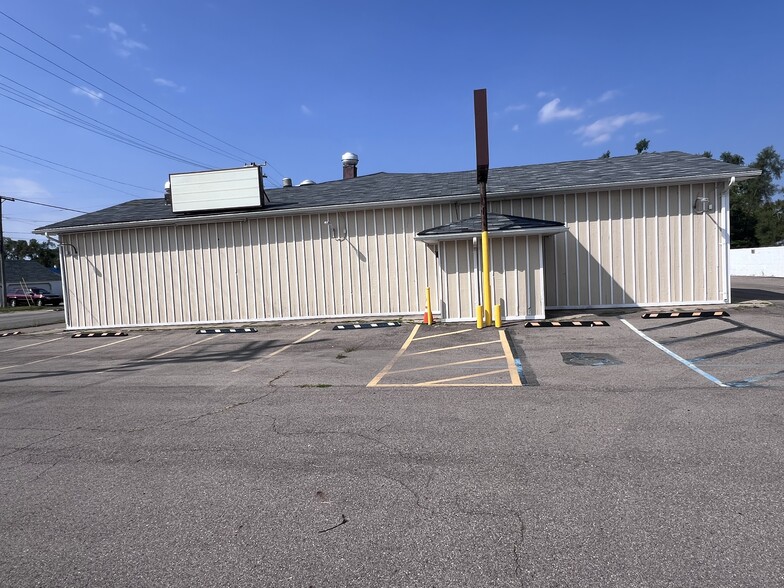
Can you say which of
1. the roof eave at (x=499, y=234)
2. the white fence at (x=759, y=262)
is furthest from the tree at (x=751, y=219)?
the roof eave at (x=499, y=234)

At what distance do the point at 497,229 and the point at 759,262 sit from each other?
3420 cm

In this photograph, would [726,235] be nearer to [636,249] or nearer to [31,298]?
[636,249]

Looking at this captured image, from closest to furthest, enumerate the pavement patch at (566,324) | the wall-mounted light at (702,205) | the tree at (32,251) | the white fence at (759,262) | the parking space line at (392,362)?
the parking space line at (392,362) < the pavement patch at (566,324) < the wall-mounted light at (702,205) < the white fence at (759,262) < the tree at (32,251)

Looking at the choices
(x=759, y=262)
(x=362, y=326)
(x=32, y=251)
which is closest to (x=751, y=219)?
(x=759, y=262)

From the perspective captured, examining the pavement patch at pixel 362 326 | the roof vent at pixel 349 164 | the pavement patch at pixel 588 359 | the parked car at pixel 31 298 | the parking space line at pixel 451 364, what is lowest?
the parking space line at pixel 451 364

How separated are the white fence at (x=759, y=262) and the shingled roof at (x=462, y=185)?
21.0 m

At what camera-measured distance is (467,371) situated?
751cm

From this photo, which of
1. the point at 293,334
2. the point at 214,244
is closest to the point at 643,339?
the point at 293,334

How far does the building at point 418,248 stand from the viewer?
1297cm

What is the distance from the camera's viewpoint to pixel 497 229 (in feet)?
40.1

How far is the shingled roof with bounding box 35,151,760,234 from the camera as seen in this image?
13.4 m

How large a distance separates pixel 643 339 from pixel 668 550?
7576 mm

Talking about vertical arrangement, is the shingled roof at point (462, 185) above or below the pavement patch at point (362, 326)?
above

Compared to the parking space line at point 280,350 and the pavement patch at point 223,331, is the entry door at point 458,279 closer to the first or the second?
the parking space line at point 280,350
